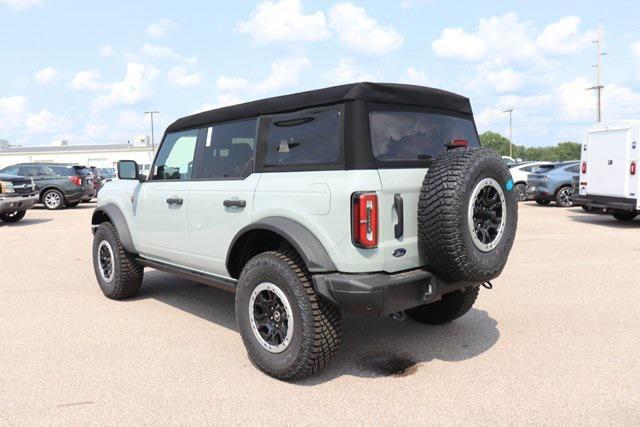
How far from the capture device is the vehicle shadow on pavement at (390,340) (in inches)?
150

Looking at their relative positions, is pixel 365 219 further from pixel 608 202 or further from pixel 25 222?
pixel 25 222

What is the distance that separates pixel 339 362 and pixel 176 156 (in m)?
2.46

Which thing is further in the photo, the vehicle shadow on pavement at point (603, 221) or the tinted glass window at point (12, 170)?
the tinted glass window at point (12, 170)

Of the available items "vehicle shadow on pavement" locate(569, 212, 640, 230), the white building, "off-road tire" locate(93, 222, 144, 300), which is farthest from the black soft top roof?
the white building

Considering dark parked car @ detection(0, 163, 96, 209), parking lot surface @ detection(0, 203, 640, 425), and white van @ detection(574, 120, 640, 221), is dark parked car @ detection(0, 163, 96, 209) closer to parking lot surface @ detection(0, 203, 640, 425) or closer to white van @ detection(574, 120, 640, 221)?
parking lot surface @ detection(0, 203, 640, 425)

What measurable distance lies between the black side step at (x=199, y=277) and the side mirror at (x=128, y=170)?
2.80ft

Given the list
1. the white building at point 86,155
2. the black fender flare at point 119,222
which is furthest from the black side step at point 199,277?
the white building at point 86,155

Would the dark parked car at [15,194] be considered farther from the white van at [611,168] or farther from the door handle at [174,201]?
the white van at [611,168]

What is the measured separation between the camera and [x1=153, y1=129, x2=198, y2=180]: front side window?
4.76 metres

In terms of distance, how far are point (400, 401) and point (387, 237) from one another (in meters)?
1.02

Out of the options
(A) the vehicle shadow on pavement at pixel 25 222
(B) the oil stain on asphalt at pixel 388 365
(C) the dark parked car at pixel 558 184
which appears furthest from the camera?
(C) the dark parked car at pixel 558 184

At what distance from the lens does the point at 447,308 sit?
463 centimetres

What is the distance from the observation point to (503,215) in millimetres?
3691

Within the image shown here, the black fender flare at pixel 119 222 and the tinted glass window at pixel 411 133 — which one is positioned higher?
the tinted glass window at pixel 411 133
